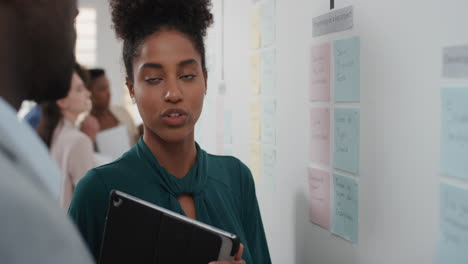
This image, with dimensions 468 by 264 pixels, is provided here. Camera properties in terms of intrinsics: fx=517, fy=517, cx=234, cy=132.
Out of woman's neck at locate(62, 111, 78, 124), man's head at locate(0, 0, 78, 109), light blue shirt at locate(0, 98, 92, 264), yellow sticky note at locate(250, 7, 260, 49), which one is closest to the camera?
light blue shirt at locate(0, 98, 92, 264)

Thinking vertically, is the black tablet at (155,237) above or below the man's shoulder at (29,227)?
below

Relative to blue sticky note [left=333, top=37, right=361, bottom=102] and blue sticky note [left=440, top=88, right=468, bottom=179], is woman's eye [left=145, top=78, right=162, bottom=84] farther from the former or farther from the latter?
blue sticky note [left=440, top=88, right=468, bottom=179]

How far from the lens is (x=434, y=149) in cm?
85

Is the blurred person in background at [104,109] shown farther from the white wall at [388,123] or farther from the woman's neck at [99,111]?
the white wall at [388,123]

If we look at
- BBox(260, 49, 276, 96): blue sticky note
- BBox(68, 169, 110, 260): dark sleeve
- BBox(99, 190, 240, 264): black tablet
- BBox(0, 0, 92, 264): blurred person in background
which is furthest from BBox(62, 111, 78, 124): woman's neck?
BBox(0, 0, 92, 264): blurred person in background

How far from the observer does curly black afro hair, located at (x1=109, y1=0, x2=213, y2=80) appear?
3.73ft

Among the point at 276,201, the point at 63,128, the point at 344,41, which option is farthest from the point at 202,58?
the point at 63,128

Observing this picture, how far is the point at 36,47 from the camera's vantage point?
1.55 feet

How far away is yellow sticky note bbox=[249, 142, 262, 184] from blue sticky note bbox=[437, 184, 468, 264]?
84cm

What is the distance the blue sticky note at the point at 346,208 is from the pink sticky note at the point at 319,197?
0.03 m

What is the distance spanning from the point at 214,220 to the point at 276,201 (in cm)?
44

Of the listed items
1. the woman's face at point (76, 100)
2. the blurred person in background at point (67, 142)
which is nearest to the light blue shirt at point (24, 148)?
the blurred person in background at point (67, 142)

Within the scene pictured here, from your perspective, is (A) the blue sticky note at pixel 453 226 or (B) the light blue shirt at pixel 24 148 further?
(A) the blue sticky note at pixel 453 226

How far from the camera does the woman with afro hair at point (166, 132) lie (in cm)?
107
